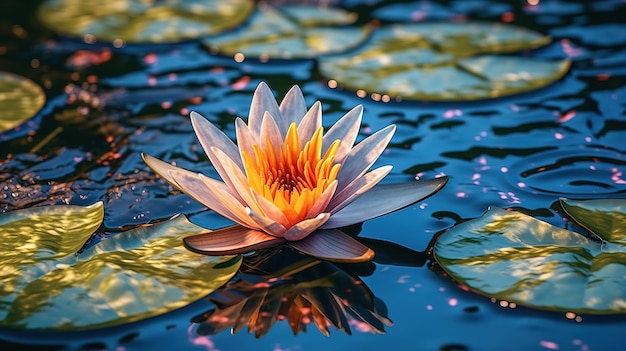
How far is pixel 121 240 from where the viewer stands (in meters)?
2.47

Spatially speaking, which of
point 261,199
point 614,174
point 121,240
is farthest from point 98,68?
point 614,174

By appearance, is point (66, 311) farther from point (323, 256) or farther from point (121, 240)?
point (323, 256)

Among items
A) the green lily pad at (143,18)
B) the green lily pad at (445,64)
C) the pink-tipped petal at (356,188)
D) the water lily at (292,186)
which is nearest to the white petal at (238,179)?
the water lily at (292,186)

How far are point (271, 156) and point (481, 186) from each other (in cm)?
87

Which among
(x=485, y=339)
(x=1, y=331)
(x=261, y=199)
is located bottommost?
(x=485, y=339)

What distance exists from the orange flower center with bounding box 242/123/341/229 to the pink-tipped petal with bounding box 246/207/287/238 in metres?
0.04

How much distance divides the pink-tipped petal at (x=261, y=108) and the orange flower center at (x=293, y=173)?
0.62 feet

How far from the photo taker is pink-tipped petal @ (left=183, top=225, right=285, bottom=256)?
7.65 feet

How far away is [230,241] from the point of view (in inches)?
94.3

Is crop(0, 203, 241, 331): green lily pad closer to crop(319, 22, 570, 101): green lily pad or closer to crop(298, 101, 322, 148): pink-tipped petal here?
crop(298, 101, 322, 148): pink-tipped petal

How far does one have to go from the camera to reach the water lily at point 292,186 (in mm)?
2334

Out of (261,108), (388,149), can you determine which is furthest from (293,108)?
(388,149)

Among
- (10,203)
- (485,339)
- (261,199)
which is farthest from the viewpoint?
(10,203)

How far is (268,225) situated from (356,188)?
1.02 feet
